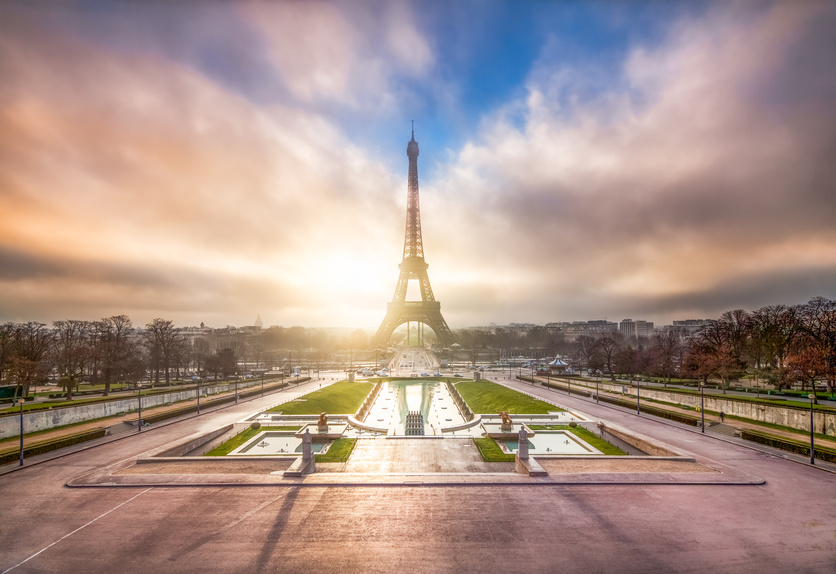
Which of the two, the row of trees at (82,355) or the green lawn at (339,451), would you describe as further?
the row of trees at (82,355)

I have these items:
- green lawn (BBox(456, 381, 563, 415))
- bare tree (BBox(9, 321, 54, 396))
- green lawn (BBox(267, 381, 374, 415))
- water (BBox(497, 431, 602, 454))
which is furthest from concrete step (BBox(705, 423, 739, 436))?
bare tree (BBox(9, 321, 54, 396))

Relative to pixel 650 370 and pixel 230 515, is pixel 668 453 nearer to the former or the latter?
pixel 230 515

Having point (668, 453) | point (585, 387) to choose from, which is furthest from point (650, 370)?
point (668, 453)

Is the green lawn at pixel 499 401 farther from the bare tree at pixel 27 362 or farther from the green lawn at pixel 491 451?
the bare tree at pixel 27 362

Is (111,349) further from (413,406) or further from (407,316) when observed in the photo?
(407,316)

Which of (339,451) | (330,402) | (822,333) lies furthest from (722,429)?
(822,333)

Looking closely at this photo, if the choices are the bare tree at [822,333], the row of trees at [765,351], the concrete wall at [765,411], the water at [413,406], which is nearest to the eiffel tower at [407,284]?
the water at [413,406]

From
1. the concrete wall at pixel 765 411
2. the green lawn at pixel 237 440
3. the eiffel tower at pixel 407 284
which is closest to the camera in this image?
the green lawn at pixel 237 440
